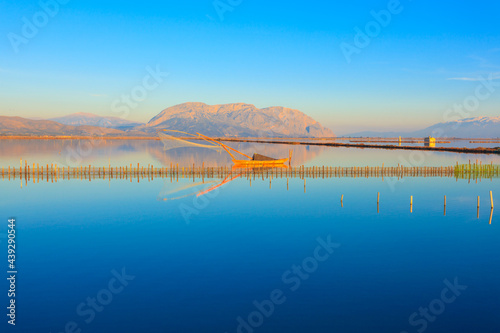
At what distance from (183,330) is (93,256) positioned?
1129cm

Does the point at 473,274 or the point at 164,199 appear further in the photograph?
the point at 164,199

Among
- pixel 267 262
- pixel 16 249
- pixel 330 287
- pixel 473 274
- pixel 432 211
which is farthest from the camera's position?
pixel 432 211

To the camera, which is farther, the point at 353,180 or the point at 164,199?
the point at 353,180

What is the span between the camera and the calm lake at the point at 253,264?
18.4 metres

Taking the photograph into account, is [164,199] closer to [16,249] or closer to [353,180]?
[16,249]

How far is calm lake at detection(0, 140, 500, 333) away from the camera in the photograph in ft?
60.5

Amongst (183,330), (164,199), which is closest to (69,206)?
(164,199)

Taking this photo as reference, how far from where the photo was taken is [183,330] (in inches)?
689

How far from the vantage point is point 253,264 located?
2492 cm

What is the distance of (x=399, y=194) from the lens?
165 ft

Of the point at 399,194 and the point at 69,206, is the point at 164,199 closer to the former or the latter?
the point at 69,206

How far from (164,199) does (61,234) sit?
51.9ft

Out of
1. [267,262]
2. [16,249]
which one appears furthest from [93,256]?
[267,262]

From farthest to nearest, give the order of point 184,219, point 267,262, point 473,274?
1. point 184,219
2. point 267,262
3. point 473,274
